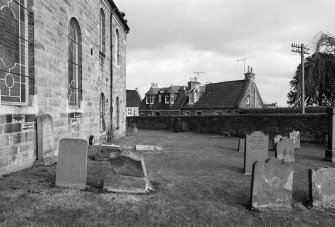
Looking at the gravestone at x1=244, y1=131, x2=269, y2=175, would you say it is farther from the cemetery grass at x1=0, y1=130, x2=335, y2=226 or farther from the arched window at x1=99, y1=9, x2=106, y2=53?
the arched window at x1=99, y1=9, x2=106, y2=53

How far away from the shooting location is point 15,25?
277 inches

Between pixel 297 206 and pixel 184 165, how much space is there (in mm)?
4588

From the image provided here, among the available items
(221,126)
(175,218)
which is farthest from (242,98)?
(175,218)

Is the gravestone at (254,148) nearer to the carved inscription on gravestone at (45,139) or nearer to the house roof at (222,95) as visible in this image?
the carved inscription on gravestone at (45,139)

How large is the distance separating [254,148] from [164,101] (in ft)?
120

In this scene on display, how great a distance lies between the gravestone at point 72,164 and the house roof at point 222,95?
2892 cm

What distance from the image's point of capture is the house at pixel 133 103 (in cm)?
5394

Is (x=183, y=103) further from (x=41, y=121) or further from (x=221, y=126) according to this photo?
(x=41, y=121)

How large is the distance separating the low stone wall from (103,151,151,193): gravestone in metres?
15.8

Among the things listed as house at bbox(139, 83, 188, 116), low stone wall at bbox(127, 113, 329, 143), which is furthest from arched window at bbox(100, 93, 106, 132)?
house at bbox(139, 83, 188, 116)

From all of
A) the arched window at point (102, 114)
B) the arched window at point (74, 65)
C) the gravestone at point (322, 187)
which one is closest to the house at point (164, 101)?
the arched window at point (102, 114)

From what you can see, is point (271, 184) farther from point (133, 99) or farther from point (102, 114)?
point (133, 99)

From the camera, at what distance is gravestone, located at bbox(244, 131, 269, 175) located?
834cm

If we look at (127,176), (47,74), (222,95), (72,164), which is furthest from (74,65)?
(222,95)
